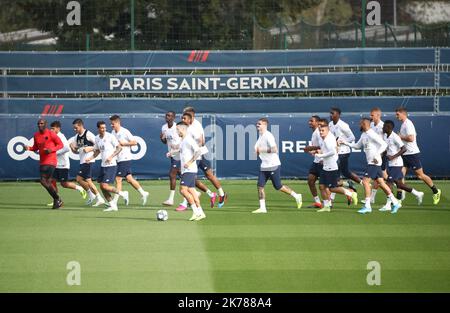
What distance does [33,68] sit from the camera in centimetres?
3105

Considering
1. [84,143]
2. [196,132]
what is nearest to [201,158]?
[196,132]

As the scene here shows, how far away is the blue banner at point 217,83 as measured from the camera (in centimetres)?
3102

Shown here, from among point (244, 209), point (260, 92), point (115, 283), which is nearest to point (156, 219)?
point (244, 209)

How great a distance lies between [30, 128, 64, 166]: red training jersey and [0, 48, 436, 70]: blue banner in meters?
9.38

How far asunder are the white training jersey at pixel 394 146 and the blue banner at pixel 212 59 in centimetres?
965

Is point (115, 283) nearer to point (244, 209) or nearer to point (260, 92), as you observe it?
point (244, 209)

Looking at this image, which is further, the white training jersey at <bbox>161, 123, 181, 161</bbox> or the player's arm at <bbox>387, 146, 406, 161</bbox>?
the white training jersey at <bbox>161, 123, 181, 161</bbox>

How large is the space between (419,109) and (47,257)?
17.8m

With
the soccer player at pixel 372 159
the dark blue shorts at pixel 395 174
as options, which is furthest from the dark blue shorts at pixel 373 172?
the dark blue shorts at pixel 395 174

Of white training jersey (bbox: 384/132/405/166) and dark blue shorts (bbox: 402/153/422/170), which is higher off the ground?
white training jersey (bbox: 384/132/405/166)

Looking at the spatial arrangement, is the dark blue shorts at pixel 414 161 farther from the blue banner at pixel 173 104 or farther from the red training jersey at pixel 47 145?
the red training jersey at pixel 47 145

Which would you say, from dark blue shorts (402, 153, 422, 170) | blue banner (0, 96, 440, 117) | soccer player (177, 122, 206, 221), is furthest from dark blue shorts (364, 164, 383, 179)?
blue banner (0, 96, 440, 117)

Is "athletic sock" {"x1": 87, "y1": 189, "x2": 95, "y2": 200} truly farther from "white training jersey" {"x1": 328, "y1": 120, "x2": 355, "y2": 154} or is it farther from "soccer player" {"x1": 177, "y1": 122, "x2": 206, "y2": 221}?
"white training jersey" {"x1": 328, "y1": 120, "x2": 355, "y2": 154}

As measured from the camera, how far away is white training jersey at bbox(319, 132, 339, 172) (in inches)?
814
